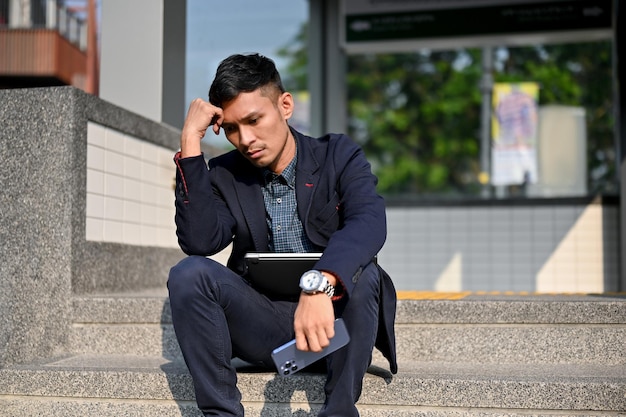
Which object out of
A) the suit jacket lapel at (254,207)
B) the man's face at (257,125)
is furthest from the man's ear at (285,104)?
the suit jacket lapel at (254,207)

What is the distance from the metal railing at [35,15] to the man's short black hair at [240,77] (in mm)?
15118

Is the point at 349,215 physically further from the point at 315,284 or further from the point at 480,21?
the point at 480,21

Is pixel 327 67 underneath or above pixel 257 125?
above

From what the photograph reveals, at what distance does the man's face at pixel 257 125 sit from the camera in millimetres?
2818

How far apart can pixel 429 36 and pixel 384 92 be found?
1742 cm

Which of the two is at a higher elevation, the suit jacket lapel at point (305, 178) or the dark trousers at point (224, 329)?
the suit jacket lapel at point (305, 178)

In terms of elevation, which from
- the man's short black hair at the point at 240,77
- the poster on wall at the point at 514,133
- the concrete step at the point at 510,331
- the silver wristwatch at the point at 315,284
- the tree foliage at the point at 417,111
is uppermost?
the tree foliage at the point at 417,111

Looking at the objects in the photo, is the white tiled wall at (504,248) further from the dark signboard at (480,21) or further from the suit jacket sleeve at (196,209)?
the suit jacket sleeve at (196,209)

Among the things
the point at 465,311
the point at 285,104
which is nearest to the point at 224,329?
the point at 285,104

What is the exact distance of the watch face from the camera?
2.44 metres

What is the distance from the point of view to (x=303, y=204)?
294 cm

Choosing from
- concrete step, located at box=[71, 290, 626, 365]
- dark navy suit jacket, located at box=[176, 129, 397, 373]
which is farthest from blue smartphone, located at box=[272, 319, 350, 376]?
concrete step, located at box=[71, 290, 626, 365]

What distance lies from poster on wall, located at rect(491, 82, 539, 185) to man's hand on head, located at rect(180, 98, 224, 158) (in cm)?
580

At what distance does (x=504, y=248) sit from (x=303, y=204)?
202 inches
